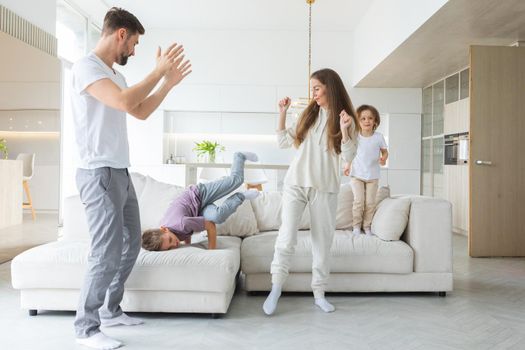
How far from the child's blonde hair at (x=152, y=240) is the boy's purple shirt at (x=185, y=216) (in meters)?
0.17

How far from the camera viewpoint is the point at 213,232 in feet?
10.2

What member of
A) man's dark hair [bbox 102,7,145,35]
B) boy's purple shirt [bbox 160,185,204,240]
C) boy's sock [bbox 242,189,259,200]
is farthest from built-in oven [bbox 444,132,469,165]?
man's dark hair [bbox 102,7,145,35]

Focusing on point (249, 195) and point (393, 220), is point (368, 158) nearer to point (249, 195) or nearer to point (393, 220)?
point (393, 220)

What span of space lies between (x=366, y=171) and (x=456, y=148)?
3443 mm

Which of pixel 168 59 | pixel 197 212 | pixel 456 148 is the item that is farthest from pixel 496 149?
pixel 168 59

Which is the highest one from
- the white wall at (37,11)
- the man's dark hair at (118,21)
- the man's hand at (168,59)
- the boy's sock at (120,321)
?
the white wall at (37,11)

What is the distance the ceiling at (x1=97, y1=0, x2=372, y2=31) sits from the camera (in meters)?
7.08

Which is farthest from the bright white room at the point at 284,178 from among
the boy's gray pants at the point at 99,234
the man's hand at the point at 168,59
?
the man's hand at the point at 168,59

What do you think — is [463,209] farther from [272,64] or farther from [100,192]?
[100,192]

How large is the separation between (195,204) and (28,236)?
2428 mm

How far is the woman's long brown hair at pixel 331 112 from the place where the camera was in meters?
2.89

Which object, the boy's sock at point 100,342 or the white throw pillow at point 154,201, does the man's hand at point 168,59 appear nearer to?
the boy's sock at point 100,342

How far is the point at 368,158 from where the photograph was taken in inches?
157

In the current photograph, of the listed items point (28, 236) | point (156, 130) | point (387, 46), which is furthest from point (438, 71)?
point (28, 236)
